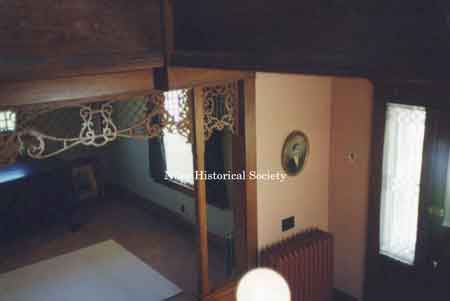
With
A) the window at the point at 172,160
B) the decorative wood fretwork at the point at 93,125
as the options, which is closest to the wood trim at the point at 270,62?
the decorative wood fretwork at the point at 93,125

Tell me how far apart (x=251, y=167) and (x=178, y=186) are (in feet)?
7.29

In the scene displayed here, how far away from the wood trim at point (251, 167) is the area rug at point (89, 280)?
1112 mm

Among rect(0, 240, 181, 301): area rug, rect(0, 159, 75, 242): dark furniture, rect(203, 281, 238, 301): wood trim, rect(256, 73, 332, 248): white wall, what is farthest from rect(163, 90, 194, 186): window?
rect(203, 281, 238, 301): wood trim

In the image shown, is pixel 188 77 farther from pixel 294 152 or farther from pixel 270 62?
pixel 294 152

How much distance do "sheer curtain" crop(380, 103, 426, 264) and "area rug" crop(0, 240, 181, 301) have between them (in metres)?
2.07

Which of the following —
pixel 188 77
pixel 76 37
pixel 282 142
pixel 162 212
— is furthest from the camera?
pixel 162 212

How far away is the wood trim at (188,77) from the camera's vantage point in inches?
125

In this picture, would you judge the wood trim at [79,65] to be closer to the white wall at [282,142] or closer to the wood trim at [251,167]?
the wood trim at [251,167]

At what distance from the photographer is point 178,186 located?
6.02 m

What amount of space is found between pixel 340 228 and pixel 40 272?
10.4 feet

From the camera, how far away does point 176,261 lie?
17.7 ft

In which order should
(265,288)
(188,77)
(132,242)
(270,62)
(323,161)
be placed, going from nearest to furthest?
(270,62) → (265,288) → (188,77) → (323,161) → (132,242)

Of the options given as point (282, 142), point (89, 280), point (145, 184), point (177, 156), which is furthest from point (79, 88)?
point (145, 184)

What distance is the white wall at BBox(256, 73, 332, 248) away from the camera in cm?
400
